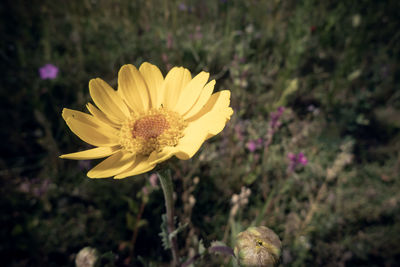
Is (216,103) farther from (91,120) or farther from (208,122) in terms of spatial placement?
(91,120)

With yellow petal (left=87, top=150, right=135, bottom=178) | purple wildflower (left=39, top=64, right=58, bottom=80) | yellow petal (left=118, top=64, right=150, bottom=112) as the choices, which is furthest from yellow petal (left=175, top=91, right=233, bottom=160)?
purple wildflower (left=39, top=64, right=58, bottom=80)

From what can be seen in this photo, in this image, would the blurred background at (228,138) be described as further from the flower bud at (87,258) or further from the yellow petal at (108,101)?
the yellow petal at (108,101)

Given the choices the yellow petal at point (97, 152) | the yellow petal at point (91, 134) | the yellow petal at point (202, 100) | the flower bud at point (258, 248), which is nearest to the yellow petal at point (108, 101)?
the yellow petal at point (91, 134)

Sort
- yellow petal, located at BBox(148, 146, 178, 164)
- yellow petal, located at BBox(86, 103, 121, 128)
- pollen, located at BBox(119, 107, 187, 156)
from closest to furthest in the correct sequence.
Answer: yellow petal, located at BBox(148, 146, 178, 164)
pollen, located at BBox(119, 107, 187, 156)
yellow petal, located at BBox(86, 103, 121, 128)

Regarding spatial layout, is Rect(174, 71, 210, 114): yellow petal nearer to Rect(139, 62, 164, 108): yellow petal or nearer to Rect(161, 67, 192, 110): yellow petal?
Rect(161, 67, 192, 110): yellow petal

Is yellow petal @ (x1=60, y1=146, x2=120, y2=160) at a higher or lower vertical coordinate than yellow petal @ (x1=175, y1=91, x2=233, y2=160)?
higher

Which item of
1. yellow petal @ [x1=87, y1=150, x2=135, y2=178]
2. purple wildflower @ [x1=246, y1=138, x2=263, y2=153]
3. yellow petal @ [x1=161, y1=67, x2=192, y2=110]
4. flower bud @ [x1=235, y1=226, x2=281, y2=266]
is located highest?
yellow petal @ [x1=161, y1=67, x2=192, y2=110]

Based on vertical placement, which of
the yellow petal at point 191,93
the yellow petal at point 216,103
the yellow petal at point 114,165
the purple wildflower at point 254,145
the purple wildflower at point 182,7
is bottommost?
the purple wildflower at point 254,145

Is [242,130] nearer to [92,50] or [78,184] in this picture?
[78,184]
